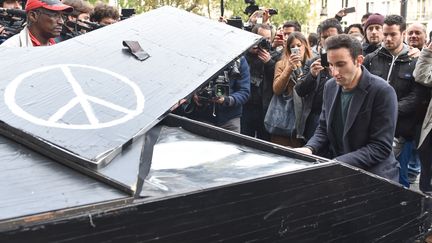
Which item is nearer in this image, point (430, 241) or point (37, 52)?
point (37, 52)

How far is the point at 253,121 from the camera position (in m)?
6.07

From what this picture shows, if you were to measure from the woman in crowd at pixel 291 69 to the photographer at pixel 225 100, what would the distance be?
1.03 feet

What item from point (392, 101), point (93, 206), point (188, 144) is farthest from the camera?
point (392, 101)

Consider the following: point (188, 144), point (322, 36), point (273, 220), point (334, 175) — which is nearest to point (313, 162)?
point (334, 175)

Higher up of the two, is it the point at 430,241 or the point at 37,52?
the point at 37,52

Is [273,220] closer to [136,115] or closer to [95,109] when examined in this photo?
[136,115]

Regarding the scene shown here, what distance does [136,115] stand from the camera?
222 centimetres

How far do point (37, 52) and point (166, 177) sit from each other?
1058 millimetres

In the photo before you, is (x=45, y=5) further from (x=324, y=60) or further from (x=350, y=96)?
Answer: (x=324, y=60)

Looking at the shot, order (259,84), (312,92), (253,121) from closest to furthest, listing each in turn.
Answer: (312,92) < (259,84) < (253,121)

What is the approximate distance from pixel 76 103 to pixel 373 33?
4.40m

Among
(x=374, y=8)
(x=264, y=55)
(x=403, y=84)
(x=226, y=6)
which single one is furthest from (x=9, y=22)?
(x=374, y=8)

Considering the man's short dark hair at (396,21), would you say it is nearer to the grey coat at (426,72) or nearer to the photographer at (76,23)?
the grey coat at (426,72)

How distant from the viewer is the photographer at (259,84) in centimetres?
564
